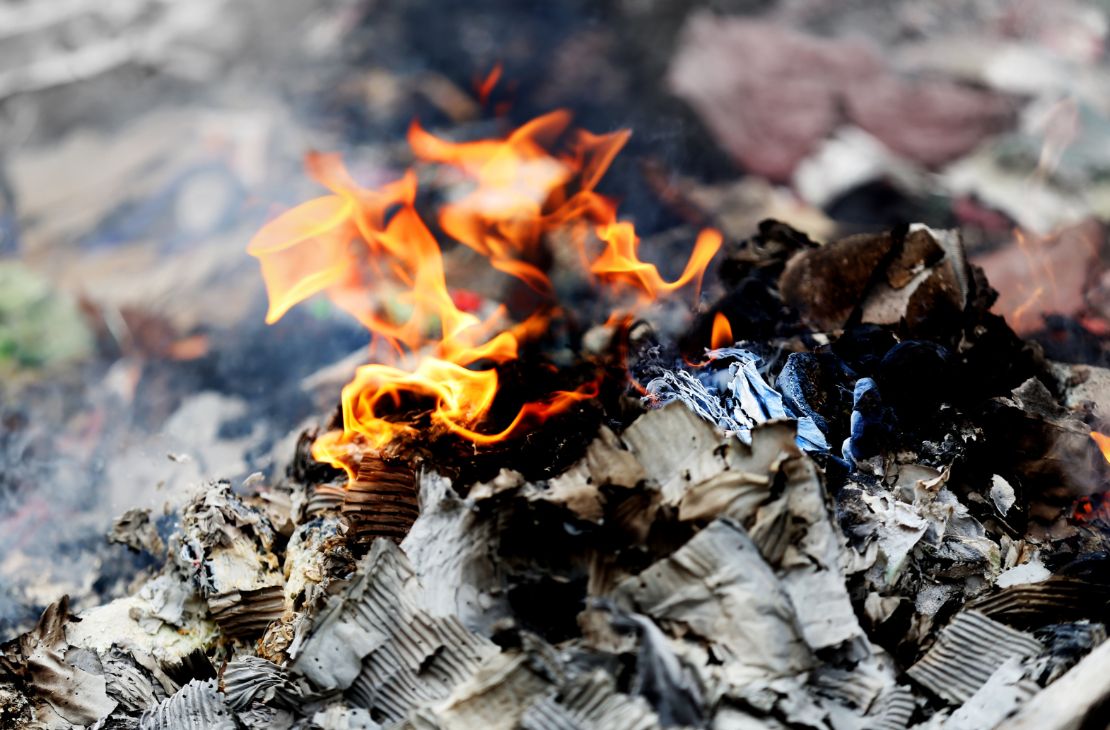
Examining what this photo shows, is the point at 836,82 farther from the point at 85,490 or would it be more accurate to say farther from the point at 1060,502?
the point at 85,490

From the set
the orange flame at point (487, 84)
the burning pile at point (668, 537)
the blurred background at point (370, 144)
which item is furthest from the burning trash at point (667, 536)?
the orange flame at point (487, 84)

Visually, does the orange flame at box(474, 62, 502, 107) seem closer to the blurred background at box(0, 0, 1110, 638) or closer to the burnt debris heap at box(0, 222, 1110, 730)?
the blurred background at box(0, 0, 1110, 638)

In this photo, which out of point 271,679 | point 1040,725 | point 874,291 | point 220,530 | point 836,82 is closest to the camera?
point 1040,725

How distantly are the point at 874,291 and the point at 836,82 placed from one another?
3376mm

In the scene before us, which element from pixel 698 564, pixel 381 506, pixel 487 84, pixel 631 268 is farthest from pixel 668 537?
pixel 487 84

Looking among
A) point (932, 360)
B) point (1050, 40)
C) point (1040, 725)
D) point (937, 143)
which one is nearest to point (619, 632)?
point (1040, 725)

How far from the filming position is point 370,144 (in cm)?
586

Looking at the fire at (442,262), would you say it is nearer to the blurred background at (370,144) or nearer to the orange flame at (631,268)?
the orange flame at (631,268)

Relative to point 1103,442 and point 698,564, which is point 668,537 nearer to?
point 698,564

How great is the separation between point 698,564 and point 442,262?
111 inches

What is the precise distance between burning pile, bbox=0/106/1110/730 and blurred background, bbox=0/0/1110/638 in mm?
1335

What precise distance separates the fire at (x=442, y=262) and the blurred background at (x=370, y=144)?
0.75ft

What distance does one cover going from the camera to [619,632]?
1.71 m

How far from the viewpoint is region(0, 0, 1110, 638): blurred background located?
4426 millimetres
